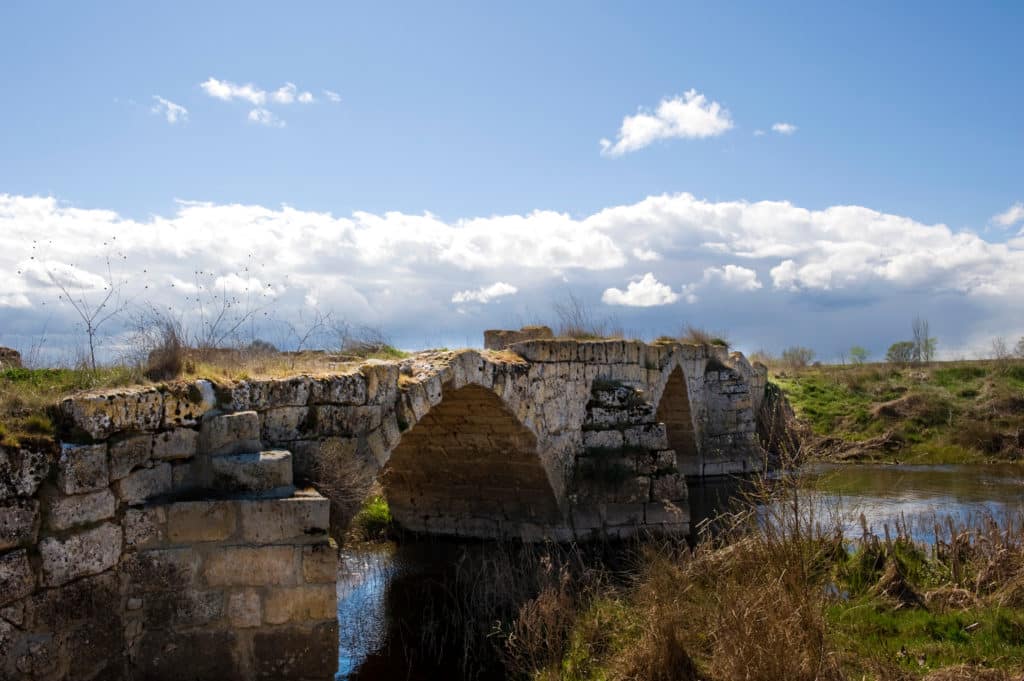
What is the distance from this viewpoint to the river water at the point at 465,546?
7.19 meters

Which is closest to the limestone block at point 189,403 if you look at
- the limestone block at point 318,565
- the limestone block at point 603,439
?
the limestone block at point 318,565

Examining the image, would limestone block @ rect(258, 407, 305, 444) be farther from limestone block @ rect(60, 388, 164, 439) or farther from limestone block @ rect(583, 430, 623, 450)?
limestone block @ rect(583, 430, 623, 450)

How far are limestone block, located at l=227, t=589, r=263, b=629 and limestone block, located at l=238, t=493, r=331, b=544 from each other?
1.02 ft

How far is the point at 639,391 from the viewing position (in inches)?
479

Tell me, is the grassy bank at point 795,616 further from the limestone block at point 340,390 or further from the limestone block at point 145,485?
the limestone block at point 145,485

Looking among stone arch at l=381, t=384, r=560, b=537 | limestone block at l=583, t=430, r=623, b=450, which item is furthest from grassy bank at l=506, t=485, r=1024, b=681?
limestone block at l=583, t=430, r=623, b=450

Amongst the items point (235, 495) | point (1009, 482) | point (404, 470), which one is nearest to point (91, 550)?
point (235, 495)

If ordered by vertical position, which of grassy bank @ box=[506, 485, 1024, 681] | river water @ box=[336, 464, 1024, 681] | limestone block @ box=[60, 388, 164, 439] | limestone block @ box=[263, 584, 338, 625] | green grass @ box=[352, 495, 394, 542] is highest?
limestone block @ box=[60, 388, 164, 439]

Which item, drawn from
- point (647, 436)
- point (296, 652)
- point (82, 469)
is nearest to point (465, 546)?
point (647, 436)

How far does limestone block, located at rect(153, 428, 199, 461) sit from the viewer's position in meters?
4.81

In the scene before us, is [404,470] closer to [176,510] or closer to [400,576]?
[400,576]

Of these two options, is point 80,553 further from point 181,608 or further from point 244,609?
point 244,609

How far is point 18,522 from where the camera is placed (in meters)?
4.07

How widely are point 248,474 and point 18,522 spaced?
1.26 m
